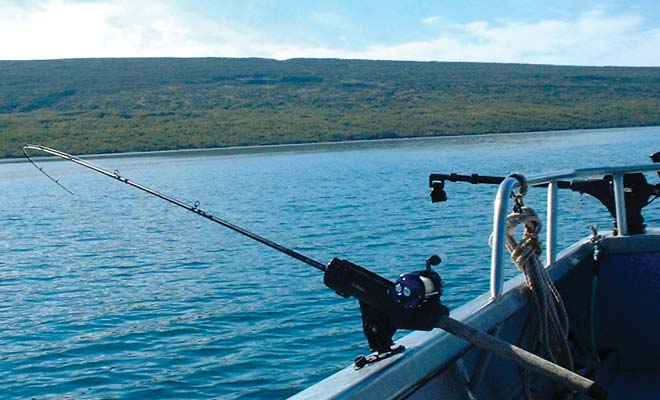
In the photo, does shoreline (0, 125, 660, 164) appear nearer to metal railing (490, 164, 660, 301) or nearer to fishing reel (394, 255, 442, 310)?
metal railing (490, 164, 660, 301)

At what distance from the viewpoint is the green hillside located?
100250mm

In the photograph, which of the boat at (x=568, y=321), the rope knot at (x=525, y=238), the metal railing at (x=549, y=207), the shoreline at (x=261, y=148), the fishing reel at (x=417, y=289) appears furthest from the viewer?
the shoreline at (x=261, y=148)

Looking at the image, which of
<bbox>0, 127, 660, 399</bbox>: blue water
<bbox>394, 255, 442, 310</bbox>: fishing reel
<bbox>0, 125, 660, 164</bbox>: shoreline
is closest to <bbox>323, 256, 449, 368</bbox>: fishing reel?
<bbox>394, 255, 442, 310</bbox>: fishing reel

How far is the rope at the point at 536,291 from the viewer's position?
380 cm

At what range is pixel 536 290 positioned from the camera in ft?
12.6

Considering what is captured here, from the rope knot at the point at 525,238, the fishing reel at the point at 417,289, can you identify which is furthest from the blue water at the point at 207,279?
the fishing reel at the point at 417,289

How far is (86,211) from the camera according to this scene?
1230 inches

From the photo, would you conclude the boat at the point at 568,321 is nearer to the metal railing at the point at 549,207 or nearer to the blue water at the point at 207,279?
the metal railing at the point at 549,207

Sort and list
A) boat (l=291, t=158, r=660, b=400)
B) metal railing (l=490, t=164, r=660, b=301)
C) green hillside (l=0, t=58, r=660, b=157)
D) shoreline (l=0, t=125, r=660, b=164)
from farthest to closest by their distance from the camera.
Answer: green hillside (l=0, t=58, r=660, b=157), shoreline (l=0, t=125, r=660, b=164), metal railing (l=490, t=164, r=660, b=301), boat (l=291, t=158, r=660, b=400)

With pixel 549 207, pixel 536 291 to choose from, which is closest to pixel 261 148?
pixel 549 207

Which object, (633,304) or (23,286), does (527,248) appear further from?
(23,286)

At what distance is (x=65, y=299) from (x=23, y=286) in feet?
6.55

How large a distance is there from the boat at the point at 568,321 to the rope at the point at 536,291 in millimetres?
35

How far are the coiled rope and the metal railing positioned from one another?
0.13 m
